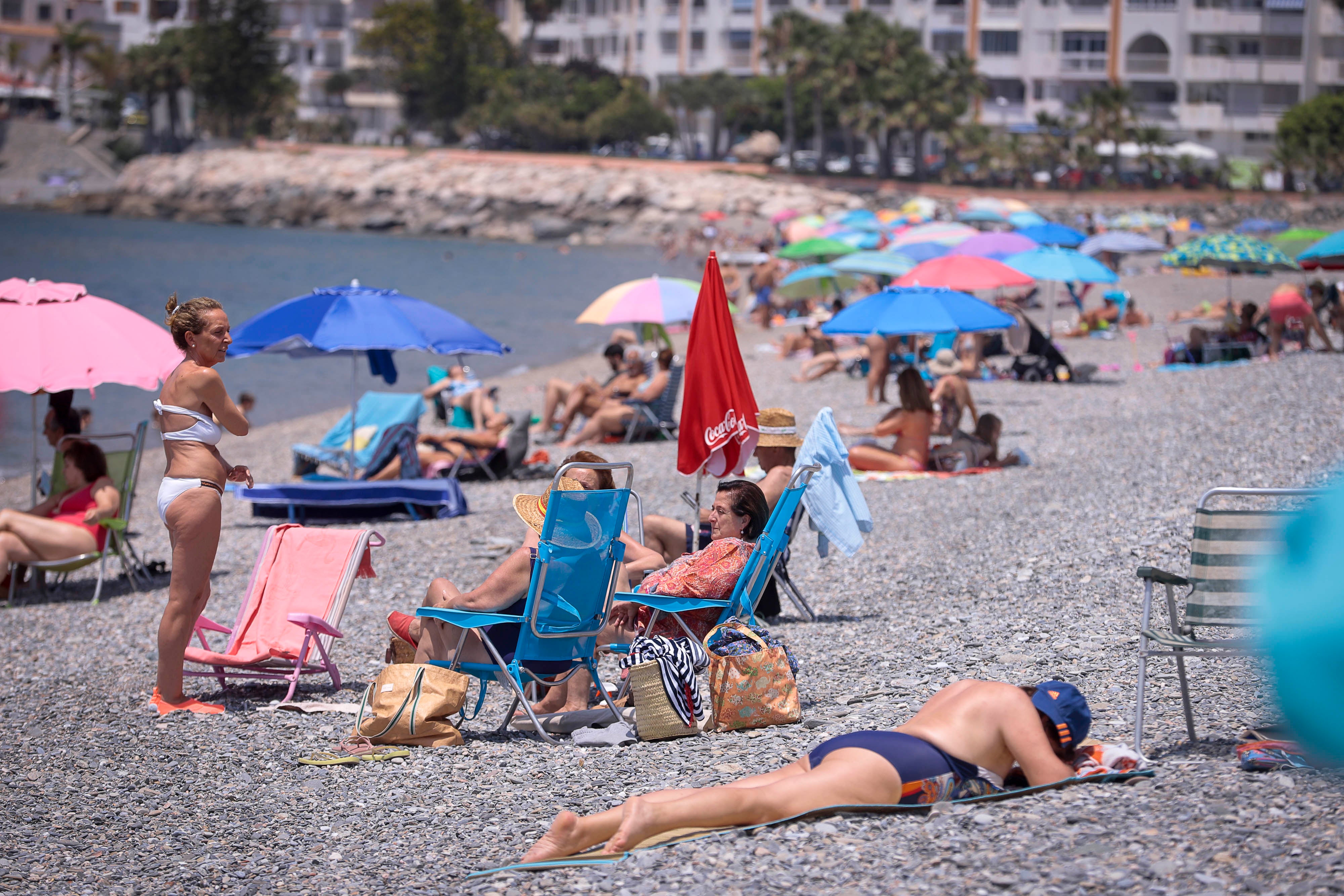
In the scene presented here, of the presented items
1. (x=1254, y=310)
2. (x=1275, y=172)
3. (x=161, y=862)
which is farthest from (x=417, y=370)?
(x=1275, y=172)

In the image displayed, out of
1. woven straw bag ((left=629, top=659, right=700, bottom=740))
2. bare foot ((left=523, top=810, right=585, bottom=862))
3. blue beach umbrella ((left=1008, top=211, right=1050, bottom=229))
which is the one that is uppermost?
blue beach umbrella ((left=1008, top=211, right=1050, bottom=229))

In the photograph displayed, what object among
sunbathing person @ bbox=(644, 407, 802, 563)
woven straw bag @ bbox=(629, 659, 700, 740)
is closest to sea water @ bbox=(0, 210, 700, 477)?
sunbathing person @ bbox=(644, 407, 802, 563)

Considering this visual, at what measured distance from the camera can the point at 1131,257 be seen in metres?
41.9

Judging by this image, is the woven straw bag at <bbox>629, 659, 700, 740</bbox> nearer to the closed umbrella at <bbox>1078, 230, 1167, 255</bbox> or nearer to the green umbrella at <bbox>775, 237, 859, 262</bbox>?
the green umbrella at <bbox>775, 237, 859, 262</bbox>

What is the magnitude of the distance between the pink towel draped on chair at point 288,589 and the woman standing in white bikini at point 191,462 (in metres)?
0.30

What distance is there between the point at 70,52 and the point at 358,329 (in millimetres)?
100042

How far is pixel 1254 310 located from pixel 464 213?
5812 cm

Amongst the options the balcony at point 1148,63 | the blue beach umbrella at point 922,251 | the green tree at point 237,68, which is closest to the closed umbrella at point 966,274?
the blue beach umbrella at point 922,251

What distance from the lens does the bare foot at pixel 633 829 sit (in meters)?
3.28

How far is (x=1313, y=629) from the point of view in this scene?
2898 mm

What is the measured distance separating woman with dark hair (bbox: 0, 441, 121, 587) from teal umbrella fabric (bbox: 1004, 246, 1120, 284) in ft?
33.8

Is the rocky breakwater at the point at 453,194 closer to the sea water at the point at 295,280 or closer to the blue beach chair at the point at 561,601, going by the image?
the sea water at the point at 295,280

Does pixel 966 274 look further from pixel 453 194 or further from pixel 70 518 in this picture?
pixel 453 194

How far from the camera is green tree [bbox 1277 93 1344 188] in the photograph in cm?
5406
